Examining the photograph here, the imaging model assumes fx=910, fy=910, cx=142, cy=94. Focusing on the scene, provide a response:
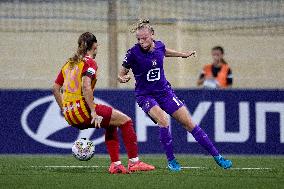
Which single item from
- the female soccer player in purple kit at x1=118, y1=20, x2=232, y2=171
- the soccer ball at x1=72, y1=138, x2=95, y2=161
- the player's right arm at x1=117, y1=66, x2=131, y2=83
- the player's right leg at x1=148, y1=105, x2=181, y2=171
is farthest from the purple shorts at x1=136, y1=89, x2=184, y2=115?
the soccer ball at x1=72, y1=138, x2=95, y2=161

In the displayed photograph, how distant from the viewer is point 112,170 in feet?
37.6

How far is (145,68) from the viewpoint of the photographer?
1213 centimetres

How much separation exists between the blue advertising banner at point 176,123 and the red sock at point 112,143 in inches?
160

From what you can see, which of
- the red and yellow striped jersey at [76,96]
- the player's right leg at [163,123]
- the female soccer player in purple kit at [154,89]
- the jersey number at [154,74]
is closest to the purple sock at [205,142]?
the female soccer player in purple kit at [154,89]

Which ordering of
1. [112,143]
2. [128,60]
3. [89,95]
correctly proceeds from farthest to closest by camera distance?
[128,60] → [112,143] → [89,95]

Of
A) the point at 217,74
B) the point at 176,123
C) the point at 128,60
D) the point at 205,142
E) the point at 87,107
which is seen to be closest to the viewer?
the point at 87,107

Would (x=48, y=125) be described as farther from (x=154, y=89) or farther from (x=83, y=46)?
(x=83, y=46)

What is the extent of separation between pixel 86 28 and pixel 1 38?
7.99 feet

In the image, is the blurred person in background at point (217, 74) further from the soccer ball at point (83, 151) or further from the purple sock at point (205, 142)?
the soccer ball at point (83, 151)

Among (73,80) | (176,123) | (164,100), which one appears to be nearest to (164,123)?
(164,100)

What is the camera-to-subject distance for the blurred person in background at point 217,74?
17.1 meters

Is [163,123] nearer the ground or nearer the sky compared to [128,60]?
nearer the ground

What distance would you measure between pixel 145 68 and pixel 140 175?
168 centimetres

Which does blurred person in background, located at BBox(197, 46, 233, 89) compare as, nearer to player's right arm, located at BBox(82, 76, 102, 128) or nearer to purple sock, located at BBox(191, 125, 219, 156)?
purple sock, located at BBox(191, 125, 219, 156)
